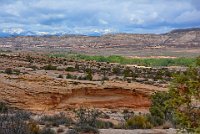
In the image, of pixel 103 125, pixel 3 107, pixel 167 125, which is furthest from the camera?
pixel 3 107

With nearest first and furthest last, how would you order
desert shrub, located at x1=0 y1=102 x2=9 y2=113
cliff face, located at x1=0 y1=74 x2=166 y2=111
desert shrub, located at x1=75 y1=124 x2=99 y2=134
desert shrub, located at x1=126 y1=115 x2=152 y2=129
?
desert shrub, located at x1=75 y1=124 x2=99 y2=134
desert shrub, located at x1=126 y1=115 x2=152 y2=129
desert shrub, located at x1=0 y1=102 x2=9 y2=113
cliff face, located at x1=0 y1=74 x2=166 y2=111

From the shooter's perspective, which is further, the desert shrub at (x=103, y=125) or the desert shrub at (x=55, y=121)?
the desert shrub at (x=103, y=125)

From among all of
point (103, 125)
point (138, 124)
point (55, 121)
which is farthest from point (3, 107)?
point (138, 124)

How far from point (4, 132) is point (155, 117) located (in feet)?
41.5

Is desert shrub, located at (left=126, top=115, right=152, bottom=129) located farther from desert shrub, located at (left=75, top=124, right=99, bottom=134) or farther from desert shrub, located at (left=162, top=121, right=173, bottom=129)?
desert shrub, located at (left=75, top=124, right=99, bottom=134)

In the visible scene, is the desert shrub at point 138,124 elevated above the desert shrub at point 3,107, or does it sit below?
below

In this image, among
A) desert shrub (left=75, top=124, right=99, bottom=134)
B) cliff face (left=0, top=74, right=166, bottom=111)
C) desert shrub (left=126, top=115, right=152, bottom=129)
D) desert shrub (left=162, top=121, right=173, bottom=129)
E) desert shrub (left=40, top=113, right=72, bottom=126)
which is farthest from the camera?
cliff face (left=0, top=74, right=166, bottom=111)

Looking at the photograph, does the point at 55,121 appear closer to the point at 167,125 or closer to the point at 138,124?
the point at 138,124

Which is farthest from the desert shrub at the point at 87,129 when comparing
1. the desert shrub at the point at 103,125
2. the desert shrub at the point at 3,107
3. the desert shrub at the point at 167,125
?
the desert shrub at the point at 3,107

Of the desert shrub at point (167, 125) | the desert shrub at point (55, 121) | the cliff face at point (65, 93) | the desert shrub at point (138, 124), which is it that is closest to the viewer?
the desert shrub at point (55, 121)

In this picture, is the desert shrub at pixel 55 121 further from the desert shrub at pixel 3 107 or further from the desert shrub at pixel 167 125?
the desert shrub at pixel 167 125

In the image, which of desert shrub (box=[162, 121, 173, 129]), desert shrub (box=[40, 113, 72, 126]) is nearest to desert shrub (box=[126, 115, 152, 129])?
desert shrub (box=[162, 121, 173, 129])

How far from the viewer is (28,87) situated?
2883cm

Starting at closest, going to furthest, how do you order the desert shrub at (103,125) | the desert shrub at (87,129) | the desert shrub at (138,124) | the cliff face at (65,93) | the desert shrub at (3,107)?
the desert shrub at (87,129), the desert shrub at (103,125), the desert shrub at (138,124), the desert shrub at (3,107), the cliff face at (65,93)
